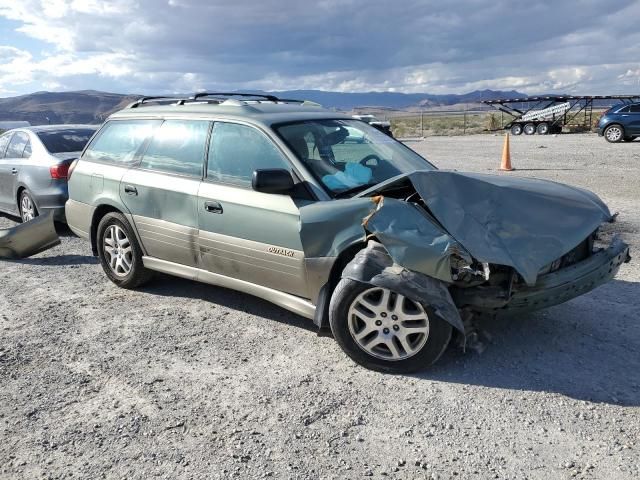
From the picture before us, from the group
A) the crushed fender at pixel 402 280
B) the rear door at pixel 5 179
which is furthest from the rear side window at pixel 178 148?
the rear door at pixel 5 179

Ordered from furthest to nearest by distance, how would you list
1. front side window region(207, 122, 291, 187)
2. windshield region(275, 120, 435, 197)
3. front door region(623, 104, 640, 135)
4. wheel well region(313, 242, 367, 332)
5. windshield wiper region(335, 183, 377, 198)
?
front door region(623, 104, 640, 135), front side window region(207, 122, 291, 187), windshield region(275, 120, 435, 197), windshield wiper region(335, 183, 377, 198), wheel well region(313, 242, 367, 332)

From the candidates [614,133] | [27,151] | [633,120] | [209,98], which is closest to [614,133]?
[614,133]

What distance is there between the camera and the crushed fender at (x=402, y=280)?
3.50 meters

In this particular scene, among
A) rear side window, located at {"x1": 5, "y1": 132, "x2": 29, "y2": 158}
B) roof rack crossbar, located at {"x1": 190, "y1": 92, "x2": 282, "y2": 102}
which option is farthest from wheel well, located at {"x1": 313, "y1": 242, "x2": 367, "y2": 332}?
rear side window, located at {"x1": 5, "y1": 132, "x2": 29, "y2": 158}

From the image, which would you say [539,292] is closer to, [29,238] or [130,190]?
[130,190]

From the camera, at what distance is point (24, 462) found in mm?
2975

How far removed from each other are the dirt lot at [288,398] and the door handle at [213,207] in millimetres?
938

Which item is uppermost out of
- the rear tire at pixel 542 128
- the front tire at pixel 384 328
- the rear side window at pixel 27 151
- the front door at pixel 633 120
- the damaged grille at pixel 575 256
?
the rear side window at pixel 27 151

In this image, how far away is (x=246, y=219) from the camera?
4395 millimetres

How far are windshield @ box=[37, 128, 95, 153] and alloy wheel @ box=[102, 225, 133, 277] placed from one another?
3214 mm

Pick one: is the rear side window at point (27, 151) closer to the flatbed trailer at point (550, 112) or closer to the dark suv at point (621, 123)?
the dark suv at point (621, 123)

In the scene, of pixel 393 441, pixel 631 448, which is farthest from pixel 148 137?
pixel 631 448

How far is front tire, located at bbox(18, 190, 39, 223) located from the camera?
8172 mm

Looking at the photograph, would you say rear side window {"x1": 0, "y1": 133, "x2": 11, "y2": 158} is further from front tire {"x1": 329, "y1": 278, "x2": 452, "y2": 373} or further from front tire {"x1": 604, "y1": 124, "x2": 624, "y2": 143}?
front tire {"x1": 604, "y1": 124, "x2": 624, "y2": 143}
